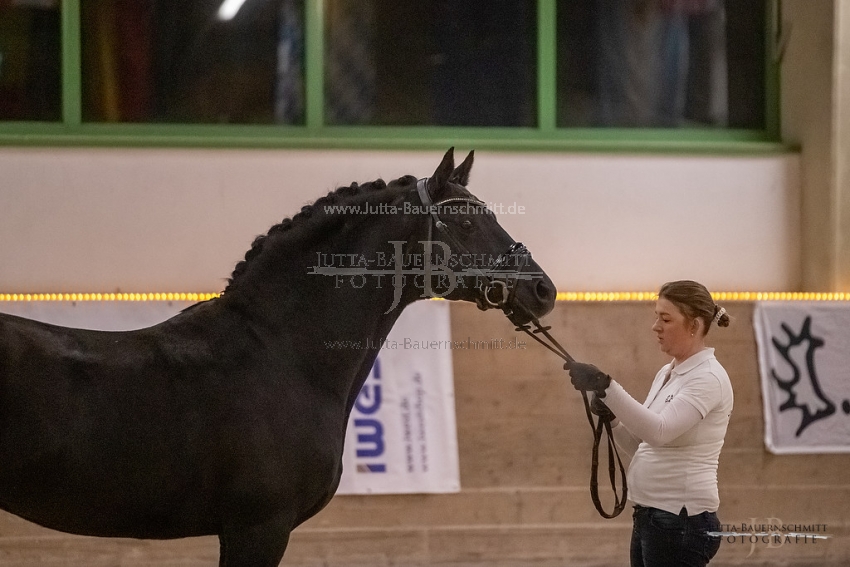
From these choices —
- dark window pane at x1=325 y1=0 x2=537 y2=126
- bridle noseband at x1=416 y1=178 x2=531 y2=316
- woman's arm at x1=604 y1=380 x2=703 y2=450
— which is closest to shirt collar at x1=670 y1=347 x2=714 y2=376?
woman's arm at x1=604 y1=380 x2=703 y2=450

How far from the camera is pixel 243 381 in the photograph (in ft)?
9.32

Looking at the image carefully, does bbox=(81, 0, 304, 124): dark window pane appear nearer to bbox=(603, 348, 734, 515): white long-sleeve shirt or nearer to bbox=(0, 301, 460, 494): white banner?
bbox=(0, 301, 460, 494): white banner

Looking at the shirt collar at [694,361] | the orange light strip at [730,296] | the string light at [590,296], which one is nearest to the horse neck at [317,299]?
the shirt collar at [694,361]

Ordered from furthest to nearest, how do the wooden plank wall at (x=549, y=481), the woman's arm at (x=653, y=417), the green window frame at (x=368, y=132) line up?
the green window frame at (x=368, y=132) < the wooden plank wall at (x=549, y=481) < the woman's arm at (x=653, y=417)

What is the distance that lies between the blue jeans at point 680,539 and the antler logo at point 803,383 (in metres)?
2.46

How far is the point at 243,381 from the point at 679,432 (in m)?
1.32

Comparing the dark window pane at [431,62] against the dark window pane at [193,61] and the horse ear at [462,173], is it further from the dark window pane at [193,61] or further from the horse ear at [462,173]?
the horse ear at [462,173]

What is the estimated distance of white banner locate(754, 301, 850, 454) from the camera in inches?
202

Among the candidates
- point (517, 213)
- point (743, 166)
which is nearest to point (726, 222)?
point (743, 166)

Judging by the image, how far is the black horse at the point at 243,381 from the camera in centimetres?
268

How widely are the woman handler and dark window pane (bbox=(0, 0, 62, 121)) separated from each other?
3.88 m

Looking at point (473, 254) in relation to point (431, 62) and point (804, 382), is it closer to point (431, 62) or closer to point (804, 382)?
point (804, 382)

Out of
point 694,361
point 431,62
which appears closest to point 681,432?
point 694,361

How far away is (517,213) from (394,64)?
47.8 inches
